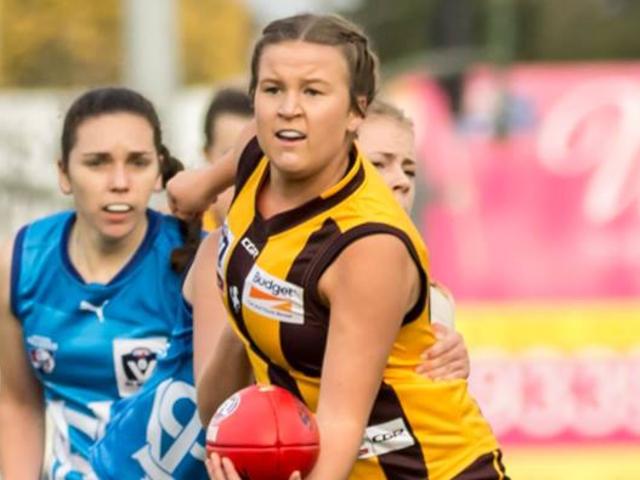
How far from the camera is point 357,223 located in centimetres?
456

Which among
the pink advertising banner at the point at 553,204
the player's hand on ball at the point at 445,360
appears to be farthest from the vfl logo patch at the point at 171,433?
the pink advertising banner at the point at 553,204

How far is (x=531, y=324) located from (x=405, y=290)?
496 inches

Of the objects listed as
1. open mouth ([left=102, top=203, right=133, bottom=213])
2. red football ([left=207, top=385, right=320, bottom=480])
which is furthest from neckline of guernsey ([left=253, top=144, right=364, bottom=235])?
open mouth ([left=102, top=203, right=133, bottom=213])

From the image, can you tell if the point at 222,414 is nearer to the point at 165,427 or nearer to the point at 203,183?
the point at 203,183

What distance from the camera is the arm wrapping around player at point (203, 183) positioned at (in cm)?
522

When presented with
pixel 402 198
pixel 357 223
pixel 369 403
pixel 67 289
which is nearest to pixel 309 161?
pixel 357 223

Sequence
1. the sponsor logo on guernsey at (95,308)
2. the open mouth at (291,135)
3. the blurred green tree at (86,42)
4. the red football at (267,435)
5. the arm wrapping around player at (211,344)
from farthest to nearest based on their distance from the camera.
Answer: the blurred green tree at (86,42) → the sponsor logo on guernsey at (95,308) → the arm wrapping around player at (211,344) → the open mouth at (291,135) → the red football at (267,435)

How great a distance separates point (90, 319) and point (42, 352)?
0.55 ft

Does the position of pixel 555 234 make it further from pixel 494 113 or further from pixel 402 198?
pixel 402 198

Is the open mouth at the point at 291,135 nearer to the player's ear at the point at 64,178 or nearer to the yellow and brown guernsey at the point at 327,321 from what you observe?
the yellow and brown guernsey at the point at 327,321

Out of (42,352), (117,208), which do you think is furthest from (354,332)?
(42,352)

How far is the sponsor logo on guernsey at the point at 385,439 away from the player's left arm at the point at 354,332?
0.64 ft

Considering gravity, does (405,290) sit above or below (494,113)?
above

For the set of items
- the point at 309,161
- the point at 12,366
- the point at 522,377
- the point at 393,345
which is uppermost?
the point at 309,161
